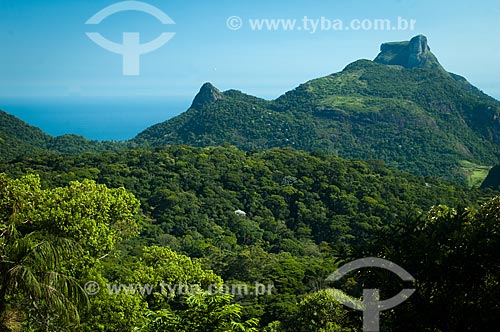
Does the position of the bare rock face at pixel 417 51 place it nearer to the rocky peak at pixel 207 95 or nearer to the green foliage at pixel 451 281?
the rocky peak at pixel 207 95

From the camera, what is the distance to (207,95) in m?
133

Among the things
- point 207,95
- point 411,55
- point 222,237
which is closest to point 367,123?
point 207,95

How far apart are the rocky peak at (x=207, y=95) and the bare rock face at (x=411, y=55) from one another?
7022cm

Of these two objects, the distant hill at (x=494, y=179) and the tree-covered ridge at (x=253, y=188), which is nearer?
the tree-covered ridge at (x=253, y=188)

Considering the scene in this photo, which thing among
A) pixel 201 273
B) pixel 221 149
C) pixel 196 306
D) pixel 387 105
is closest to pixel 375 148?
pixel 387 105

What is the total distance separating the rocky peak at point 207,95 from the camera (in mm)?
131250

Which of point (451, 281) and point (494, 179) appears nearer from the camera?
point (451, 281)

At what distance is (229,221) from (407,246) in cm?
3928

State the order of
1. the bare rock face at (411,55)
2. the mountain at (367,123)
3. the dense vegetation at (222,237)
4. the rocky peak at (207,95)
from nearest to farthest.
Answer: the dense vegetation at (222,237) → the mountain at (367,123) → the rocky peak at (207,95) → the bare rock face at (411,55)

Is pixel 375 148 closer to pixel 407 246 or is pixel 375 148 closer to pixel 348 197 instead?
pixel 348 197

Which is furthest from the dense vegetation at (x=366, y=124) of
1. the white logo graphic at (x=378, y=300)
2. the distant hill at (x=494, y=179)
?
the white logo graphic at (x=378, y=300)

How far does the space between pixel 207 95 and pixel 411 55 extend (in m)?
76.5

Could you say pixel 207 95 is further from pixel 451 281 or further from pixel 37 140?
pixel 451 281

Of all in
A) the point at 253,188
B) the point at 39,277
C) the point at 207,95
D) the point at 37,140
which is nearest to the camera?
the point at 39,277
